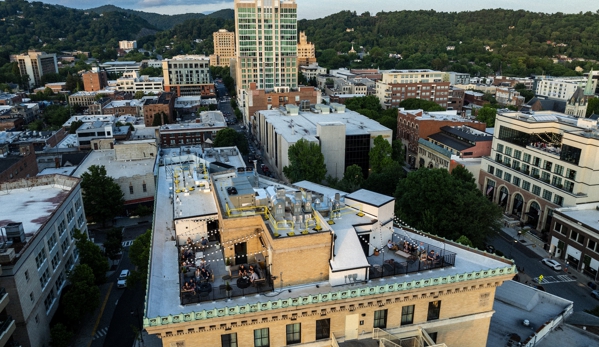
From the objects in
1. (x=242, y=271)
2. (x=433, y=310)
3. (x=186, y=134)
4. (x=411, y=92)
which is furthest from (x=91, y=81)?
(x=433, y=310)

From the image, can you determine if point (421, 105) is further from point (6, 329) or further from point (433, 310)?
point (6, 329)

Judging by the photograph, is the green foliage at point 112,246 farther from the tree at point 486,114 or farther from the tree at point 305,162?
the tree at point 486,114

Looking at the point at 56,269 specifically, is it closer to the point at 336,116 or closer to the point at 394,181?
the point at 394,181

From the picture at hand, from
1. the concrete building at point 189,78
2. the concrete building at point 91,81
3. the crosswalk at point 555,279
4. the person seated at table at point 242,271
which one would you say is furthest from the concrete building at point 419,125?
the concrete building at point 91,81

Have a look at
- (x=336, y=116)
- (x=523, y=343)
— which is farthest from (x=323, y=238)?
(x=336, y=116)

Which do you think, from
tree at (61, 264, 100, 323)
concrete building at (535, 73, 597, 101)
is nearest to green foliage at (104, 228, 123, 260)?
tree at (61, 264, 100, 323)
